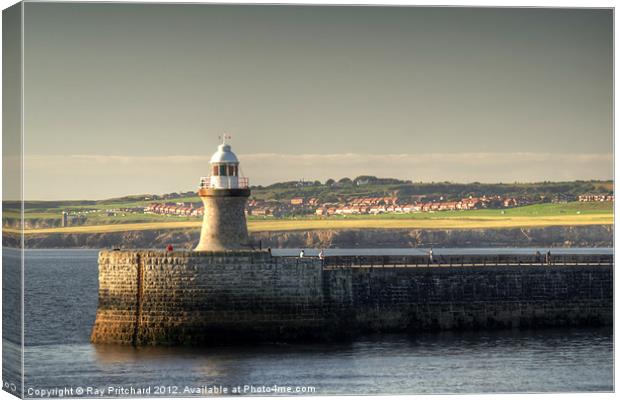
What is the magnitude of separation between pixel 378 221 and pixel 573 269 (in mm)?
97589

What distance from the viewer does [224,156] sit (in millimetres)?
51281

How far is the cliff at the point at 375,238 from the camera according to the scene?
118 meters

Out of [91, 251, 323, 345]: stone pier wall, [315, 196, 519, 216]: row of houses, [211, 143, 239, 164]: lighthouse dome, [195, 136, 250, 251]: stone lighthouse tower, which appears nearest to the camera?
[91, 251, 323, 345]: stone pier wall

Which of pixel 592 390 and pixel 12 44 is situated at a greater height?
pixel 12 44

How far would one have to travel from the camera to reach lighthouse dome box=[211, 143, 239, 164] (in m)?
51.3

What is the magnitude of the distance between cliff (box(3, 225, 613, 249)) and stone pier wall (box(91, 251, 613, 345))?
53.2m

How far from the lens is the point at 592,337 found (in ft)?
171

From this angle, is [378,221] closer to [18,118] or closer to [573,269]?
[573,269]

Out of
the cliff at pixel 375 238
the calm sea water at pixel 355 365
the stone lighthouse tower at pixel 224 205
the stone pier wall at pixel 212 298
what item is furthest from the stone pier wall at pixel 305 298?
the cliff at pixel 375 238

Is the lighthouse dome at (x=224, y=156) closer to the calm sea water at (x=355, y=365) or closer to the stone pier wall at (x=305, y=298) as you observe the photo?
the stone pier wall at (x=305, y=298)

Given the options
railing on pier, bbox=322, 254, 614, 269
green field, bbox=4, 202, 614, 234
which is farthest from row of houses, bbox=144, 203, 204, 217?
railing on pier, bbox=322, 254, 614, 269

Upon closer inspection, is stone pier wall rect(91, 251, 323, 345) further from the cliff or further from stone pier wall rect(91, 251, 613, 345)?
the cliff

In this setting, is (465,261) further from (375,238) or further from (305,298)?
(375,238)

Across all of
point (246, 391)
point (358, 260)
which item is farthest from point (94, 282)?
point (246, 391)
